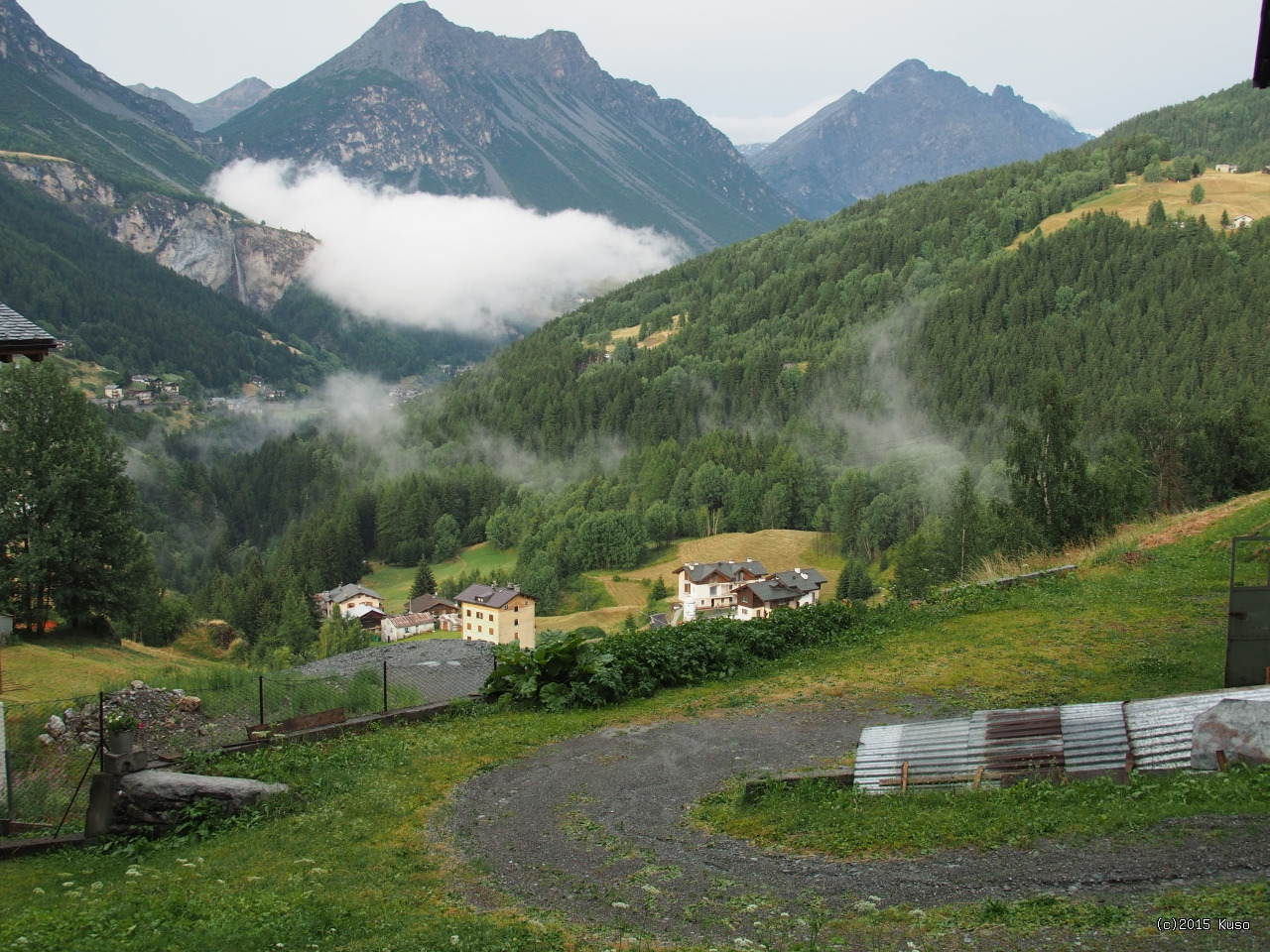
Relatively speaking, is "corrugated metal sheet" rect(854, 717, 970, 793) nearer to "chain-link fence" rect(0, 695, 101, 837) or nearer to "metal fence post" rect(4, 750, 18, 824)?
"chain-link fence" rect(0, 695, 101, 837)

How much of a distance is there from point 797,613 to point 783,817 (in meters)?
11.2

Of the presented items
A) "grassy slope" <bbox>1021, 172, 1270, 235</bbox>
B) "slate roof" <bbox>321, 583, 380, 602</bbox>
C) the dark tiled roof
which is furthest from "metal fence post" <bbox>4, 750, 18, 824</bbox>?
"grassy slope" <bbox>1021, 172, 1270, 235</bbox>

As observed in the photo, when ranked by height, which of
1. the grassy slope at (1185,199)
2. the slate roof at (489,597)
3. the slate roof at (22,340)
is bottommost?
the slate roof at (489,597)

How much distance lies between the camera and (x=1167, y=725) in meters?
9.92

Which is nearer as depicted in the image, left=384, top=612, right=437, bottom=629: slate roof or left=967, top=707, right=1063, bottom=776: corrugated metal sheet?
left=967, top=707, right=1063, bottom=776: corrugated metal sheet

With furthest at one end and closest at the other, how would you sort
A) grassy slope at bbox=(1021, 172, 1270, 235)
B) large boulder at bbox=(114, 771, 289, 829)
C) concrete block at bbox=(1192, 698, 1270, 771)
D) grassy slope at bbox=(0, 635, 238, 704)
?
grassy slope at bbox=(1021, 172, 1270, 235)
grassy slope at bbox=(0, 635, 238, 704)
large boulder at bbox=(114, 771, 289, 829)
concrete block at bbox=(1192, 698, 1270, 771)

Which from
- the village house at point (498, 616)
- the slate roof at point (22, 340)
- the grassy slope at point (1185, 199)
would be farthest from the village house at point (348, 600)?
the grassy slope at point (1185, 199)

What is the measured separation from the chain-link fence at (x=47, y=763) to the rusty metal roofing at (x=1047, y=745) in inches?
415

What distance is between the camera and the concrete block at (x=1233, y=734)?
8.91 m

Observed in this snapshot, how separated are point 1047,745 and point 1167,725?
4.05ft

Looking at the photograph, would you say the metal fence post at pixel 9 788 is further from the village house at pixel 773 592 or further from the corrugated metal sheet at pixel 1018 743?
the village house at pixel 773 592

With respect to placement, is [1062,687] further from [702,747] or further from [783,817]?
[783,817]

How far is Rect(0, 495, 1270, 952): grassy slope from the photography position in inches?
308

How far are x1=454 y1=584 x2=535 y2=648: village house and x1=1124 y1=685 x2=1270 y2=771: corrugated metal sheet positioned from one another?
67.8 m
